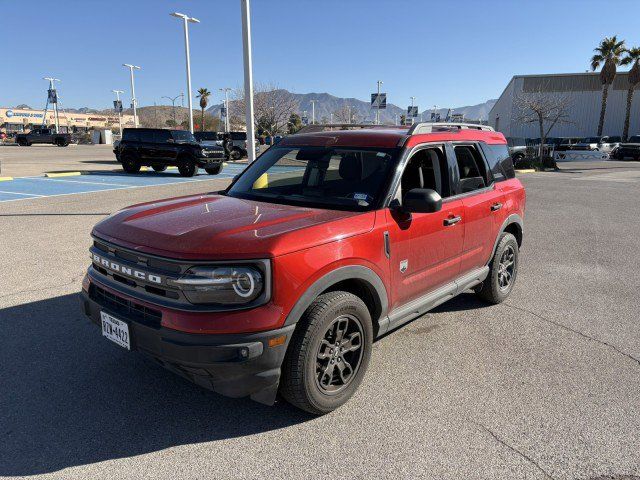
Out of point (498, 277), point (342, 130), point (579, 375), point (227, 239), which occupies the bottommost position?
point (579, 375)

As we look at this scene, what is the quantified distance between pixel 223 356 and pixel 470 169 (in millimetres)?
3082

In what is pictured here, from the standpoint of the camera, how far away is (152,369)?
12.4ft

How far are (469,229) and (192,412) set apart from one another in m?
2.80

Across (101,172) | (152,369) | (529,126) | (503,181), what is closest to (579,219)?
(503,181)

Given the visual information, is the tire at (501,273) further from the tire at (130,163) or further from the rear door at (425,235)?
the tire at (130,163)

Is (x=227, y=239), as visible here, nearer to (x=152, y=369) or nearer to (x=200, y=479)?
(x=200, y=479)

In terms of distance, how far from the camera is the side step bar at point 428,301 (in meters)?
3.62

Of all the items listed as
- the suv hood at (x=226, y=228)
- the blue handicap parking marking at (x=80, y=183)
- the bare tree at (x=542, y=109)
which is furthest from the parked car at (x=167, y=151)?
the bare tree at (x=542, y=109)

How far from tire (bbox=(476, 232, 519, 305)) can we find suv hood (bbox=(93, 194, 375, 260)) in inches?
90.6

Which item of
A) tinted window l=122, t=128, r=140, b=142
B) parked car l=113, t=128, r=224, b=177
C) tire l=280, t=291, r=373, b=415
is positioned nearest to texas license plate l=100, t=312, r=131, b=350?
tire l=280, t=291, r=373, b=415

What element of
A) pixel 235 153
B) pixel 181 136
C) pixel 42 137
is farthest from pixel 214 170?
pixel 42 137

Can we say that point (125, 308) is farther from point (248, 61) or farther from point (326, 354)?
point (248, 61)

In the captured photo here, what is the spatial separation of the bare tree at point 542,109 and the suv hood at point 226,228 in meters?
29.4

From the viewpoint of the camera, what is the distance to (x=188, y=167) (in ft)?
62.7
